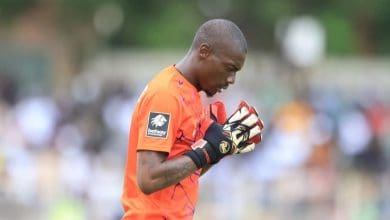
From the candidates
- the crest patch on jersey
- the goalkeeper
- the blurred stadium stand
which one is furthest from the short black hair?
the blurred stadium stand

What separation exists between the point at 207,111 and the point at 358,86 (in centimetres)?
2608

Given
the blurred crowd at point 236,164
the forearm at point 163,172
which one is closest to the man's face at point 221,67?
the forearm at point 163,172

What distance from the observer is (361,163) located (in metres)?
18.9

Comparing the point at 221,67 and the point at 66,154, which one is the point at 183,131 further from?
the point at 66,154

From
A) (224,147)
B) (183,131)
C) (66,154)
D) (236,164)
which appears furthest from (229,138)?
(66,154)

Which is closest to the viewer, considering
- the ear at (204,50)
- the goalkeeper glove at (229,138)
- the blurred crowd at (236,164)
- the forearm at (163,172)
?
the forearm at (163,172)

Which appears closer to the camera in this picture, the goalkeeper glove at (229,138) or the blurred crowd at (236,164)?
the goalkeeper glove at (229,138)

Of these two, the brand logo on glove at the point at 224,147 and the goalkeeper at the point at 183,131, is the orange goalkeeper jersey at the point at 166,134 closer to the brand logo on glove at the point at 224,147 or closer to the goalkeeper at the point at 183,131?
the goalkeeper at the point at 183,131

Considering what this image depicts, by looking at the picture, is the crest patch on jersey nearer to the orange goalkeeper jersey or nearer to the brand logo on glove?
the orange goalkeeper jersey

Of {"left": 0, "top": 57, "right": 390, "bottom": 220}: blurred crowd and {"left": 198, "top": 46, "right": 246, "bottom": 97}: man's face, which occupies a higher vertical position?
{"left": 198, "top": 46, "right": 246, "bottom": 97}: man's face

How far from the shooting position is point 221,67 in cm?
762

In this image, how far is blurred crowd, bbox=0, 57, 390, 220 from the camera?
698 inches

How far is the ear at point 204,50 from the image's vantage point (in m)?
7.64

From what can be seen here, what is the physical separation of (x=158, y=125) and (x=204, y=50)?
551mm
